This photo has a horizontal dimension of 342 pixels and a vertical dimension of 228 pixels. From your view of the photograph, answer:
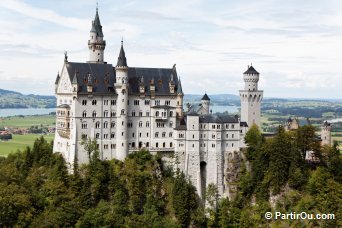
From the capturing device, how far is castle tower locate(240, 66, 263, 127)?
11338cm

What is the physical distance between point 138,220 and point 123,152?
48.0ft

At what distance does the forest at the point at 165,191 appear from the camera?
9088 cm

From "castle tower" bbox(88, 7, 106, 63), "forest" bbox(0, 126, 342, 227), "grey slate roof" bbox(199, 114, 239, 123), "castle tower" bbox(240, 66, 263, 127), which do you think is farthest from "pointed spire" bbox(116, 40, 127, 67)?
"castle tower" bbox(240, 66, 263, 127)

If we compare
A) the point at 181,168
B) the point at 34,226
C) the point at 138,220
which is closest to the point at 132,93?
the point at 181,168

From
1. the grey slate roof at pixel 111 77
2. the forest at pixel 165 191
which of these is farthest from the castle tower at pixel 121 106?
the forest at pixel 165 191

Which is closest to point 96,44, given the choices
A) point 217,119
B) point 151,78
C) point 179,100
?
point 151,78

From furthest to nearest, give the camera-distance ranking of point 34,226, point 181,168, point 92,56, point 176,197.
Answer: point 92,56 → point 181,168 → point 176,197 → point 34,226

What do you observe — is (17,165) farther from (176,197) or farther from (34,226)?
(176,197)

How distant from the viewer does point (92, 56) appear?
4336 inches

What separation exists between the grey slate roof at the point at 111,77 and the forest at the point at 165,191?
1170cm

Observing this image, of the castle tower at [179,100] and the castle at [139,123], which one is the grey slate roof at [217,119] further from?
the castle tower at [179,100]

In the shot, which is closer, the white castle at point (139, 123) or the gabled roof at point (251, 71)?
the white castle at point (139, 123)

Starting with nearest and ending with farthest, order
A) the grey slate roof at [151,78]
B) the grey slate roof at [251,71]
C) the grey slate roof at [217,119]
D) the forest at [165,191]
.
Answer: the forest at [165,191]
the grey slate roof at [217,119]
the grey slate roof at [151,78]
the grey slate roof at [251,71]

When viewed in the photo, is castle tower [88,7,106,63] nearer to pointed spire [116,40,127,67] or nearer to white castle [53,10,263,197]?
white castle [53,10,263,197]
